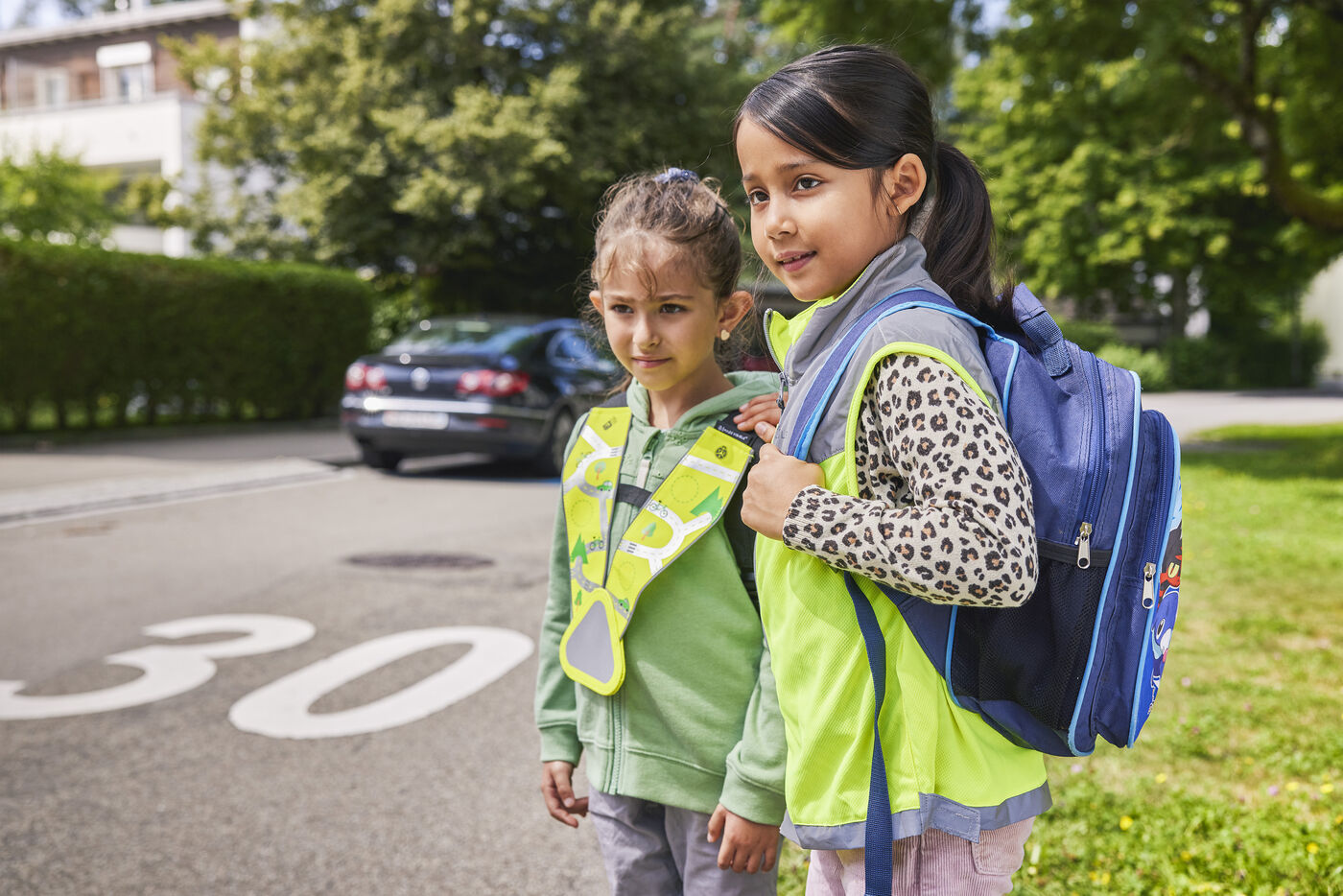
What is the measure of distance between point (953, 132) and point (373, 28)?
22.4m

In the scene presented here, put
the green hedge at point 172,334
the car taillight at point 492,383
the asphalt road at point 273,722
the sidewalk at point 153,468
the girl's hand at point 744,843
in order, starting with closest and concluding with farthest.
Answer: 1. the girl's hand at point 744,843
2. the asphalt road at point 273,722
3. the sidewalk at point 153,468
4. the car taillight at point 492,383
5. the green hedge at point 172,334

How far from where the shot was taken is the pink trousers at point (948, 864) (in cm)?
142

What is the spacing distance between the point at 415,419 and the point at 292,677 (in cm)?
629

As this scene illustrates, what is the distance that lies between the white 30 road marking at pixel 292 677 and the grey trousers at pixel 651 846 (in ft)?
7.90

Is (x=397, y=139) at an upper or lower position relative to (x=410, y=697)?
upper

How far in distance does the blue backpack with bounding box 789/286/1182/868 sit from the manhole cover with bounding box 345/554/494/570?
226 inches

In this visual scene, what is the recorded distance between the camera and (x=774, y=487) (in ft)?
4.61

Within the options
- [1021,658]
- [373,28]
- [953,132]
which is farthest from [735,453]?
[953,132]

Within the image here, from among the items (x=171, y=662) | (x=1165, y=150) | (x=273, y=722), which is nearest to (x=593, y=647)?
(x=273, y=722)

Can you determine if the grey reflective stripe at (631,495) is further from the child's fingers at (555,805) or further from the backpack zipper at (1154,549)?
the backpack zipper at (1154,549)

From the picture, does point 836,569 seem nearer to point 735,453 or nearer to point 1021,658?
point 1021,658

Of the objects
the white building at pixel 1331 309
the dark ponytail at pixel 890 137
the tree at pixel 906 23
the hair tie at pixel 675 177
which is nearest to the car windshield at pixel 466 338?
the tree at pixel 906 23

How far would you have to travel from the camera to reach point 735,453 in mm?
1848

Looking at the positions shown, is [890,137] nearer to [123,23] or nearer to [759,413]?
[759,413]
